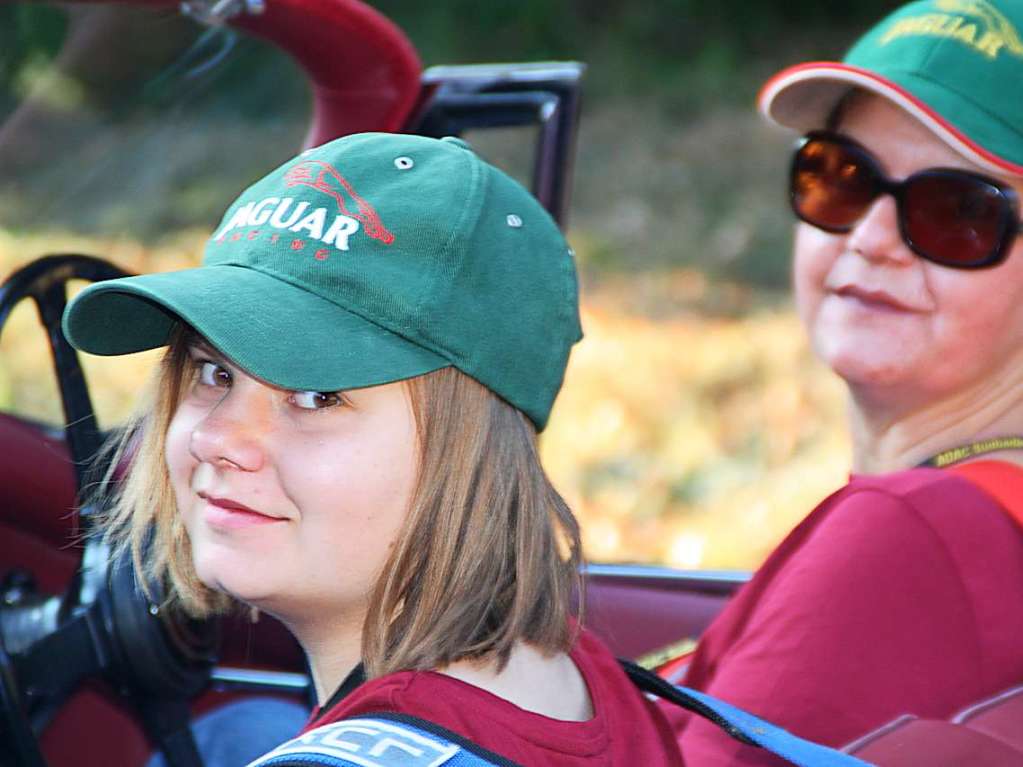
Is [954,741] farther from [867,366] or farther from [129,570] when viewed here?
[129,570]

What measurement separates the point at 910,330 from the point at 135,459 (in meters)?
0.92

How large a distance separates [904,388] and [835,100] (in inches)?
15.7

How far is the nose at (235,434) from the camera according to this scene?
1.16 m

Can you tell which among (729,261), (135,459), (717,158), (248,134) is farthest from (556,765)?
(717,158)

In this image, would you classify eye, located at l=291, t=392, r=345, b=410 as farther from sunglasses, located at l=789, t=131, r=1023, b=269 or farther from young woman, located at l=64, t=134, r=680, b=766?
sunglasses, located at l=789, t=131, r=1023, b=269

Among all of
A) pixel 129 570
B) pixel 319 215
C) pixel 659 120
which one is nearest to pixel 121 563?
pixel 129 570

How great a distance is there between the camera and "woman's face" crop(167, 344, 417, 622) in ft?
3.76

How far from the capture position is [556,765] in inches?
Result: 43.2

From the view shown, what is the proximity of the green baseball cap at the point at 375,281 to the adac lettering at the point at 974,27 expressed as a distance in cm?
75

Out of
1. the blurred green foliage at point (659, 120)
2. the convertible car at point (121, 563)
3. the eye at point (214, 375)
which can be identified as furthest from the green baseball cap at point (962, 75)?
the eye at point (214, 375)

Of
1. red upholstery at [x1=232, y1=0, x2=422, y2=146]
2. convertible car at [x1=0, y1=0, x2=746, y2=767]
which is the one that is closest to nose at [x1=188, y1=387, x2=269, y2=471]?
convertible car at [x1=0, y1=0, x2=746, y2=767]

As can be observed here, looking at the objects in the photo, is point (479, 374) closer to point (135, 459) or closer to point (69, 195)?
point (135, 459)

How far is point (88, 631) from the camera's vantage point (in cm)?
151

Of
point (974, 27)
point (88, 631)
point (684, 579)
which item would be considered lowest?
point (684, 579)
